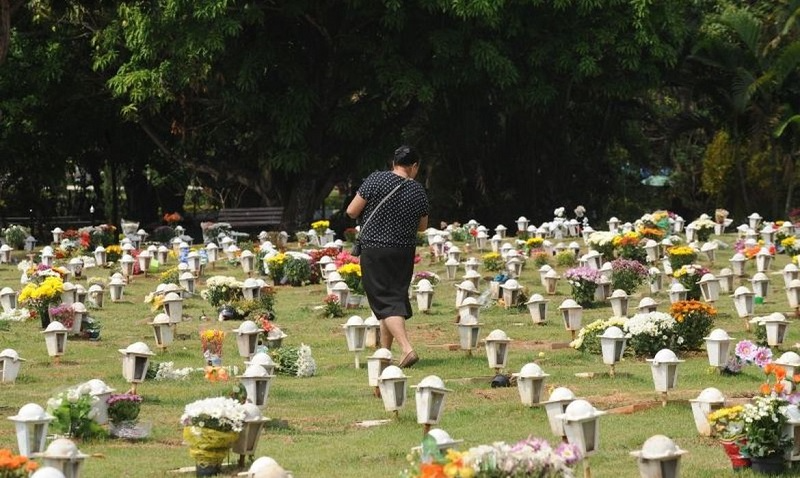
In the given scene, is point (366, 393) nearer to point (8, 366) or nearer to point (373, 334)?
point (373, 334)

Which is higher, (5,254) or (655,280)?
(5,254)

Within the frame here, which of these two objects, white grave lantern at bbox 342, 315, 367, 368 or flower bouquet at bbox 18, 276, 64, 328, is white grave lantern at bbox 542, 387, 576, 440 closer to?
white grave lantern at bbox 342, 315, 367, 368

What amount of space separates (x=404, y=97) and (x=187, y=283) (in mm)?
14711

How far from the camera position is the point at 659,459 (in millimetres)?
7711

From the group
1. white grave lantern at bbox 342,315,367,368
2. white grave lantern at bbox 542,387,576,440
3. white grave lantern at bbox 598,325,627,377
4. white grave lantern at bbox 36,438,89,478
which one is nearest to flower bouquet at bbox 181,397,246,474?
white grave lantern at bbox 36,438,89,478

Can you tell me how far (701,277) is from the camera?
19.2 m

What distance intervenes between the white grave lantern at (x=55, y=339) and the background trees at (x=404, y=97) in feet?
52.5

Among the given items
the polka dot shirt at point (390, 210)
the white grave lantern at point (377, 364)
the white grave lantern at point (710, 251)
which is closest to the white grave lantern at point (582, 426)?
the white grave lantern at point (377, 364)

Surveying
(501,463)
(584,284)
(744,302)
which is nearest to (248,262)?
(584,284)

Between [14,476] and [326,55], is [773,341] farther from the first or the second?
[326,55]

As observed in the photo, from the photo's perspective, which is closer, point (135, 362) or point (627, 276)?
point (135, 362)

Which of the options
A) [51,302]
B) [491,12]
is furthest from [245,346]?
[491,12]

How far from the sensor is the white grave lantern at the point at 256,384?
34.0ft

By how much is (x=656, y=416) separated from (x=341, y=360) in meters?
4.51
